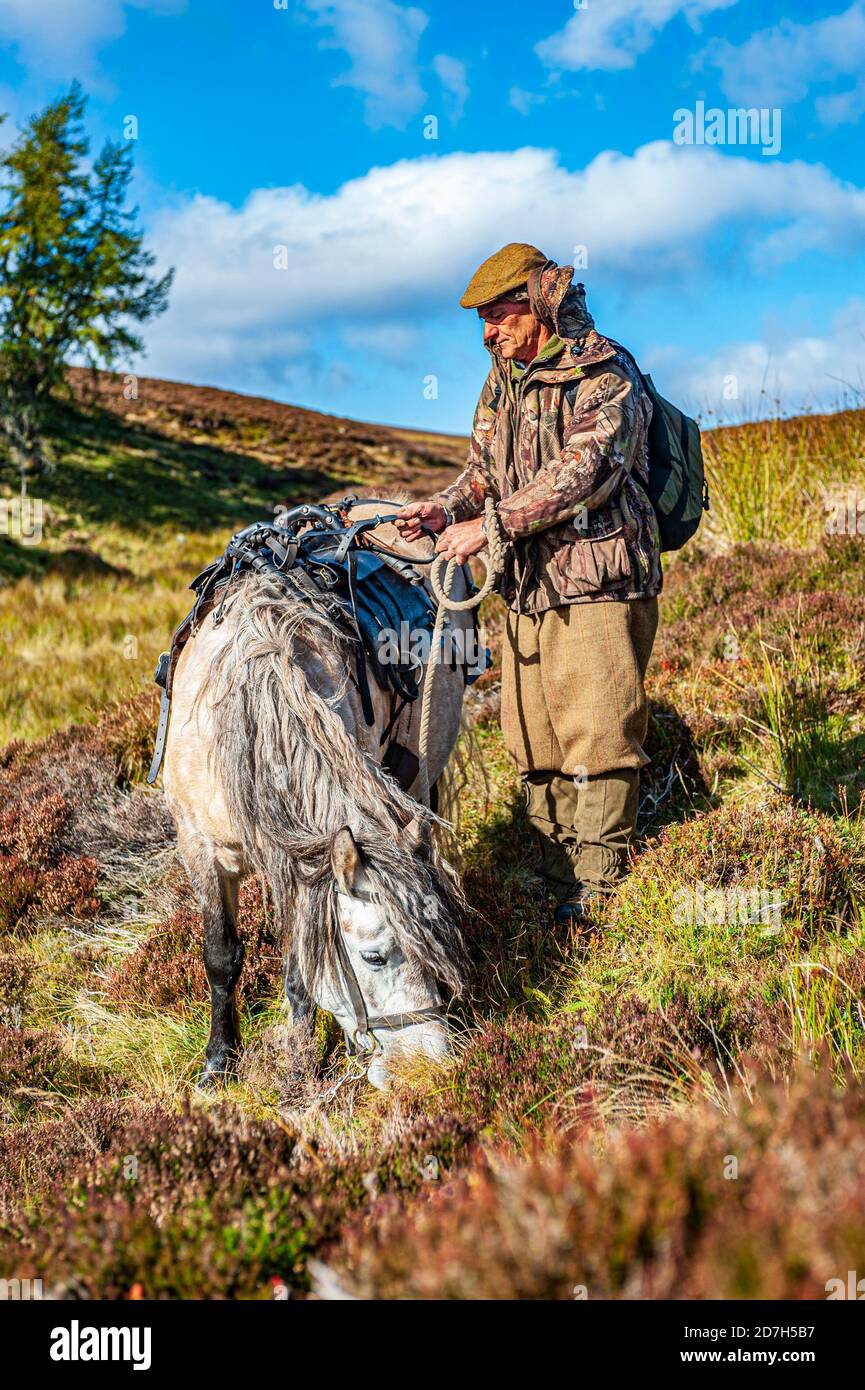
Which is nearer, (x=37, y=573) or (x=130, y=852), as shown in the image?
(x=130, y=852)

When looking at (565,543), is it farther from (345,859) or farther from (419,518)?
(345,859)

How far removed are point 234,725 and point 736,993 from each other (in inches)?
71.3

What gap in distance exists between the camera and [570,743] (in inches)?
152

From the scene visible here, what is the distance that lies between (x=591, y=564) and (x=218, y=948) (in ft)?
6.72

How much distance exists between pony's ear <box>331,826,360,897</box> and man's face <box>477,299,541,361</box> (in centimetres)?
209

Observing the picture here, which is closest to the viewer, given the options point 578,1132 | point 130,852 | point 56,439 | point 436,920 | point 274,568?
point 578,1132

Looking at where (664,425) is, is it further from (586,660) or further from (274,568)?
(274,568)

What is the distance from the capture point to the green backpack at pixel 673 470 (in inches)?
143

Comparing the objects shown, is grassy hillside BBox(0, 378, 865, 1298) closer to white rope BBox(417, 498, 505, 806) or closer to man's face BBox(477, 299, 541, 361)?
white rope BBox(417, 498, 505, 806)

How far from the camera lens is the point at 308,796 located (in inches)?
109

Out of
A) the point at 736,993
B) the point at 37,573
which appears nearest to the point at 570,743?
the point at 736,993

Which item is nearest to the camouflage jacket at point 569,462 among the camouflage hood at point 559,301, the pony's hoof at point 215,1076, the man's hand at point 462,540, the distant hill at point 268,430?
the camouflage hood at point 559,301

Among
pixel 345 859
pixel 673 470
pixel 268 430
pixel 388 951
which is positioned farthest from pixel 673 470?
pixel 268 430

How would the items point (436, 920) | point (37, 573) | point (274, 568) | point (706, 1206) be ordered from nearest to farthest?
point (706, 1206) < point (436, 920) < point (274, 568) < point (37, 573)
